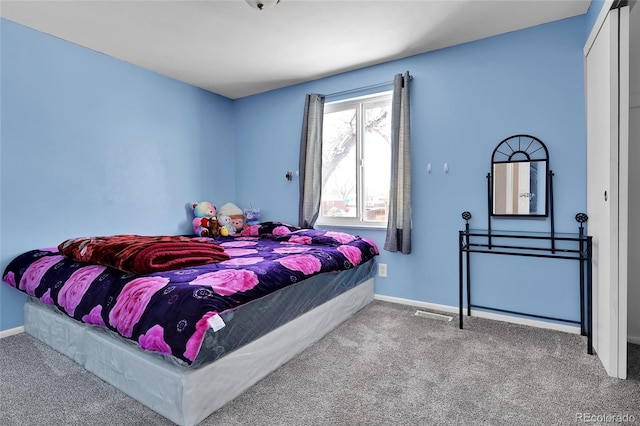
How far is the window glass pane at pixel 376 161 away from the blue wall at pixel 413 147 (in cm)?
25

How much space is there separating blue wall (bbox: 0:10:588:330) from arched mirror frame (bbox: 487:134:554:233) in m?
0.05

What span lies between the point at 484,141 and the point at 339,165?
1.40 meters

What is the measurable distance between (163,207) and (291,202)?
52.2 inches

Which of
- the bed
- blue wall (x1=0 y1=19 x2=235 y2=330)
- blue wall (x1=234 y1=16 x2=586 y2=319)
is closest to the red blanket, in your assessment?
the bed

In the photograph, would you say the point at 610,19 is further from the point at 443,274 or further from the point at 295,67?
the point at 295,67

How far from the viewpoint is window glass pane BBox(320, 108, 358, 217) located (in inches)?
133

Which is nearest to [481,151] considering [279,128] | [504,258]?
[504,258]

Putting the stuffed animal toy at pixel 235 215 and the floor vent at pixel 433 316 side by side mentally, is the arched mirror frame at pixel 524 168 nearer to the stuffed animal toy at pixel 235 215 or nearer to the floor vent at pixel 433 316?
the floor vent at pixel 433 316

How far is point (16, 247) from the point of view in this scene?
2.39 metres

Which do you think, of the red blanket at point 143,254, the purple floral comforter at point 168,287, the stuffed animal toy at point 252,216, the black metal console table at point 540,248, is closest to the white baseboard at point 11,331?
the purple floral comforter at point 168,287

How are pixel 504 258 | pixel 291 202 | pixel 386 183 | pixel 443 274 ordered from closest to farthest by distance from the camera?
pixel 504 258, pixel 443 274, pixel 386 183, pixel 291 202

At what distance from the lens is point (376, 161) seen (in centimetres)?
A: 323

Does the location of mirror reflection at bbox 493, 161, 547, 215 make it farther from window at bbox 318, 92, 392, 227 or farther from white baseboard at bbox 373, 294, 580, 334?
window at bbox 318, 92, 392, 227

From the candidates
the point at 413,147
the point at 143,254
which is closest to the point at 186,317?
the point at 143,254
